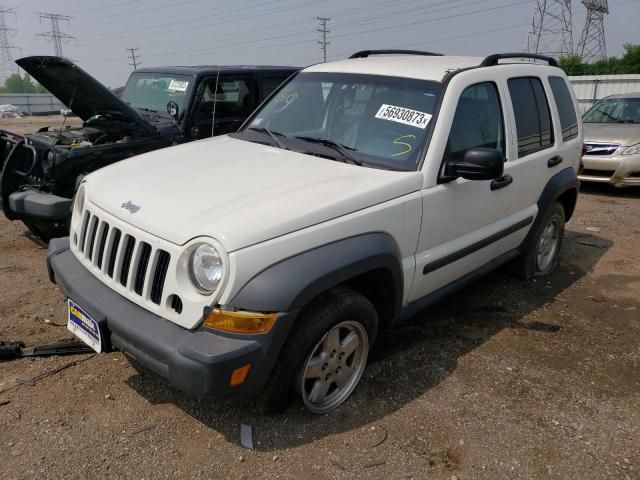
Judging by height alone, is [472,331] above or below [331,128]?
below

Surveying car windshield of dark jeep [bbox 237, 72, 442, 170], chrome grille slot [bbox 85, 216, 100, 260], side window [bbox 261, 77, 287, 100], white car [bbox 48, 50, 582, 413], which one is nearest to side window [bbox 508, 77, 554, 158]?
white car [bbox 48, 50, 582, 413]

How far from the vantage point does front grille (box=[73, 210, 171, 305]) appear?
8.37 ft

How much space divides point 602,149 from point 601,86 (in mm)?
17049

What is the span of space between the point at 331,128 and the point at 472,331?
1.80 meters

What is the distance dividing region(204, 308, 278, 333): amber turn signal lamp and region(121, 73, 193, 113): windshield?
4191 mm

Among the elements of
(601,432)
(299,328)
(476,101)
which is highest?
(476,101)

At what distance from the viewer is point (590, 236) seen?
6547mm

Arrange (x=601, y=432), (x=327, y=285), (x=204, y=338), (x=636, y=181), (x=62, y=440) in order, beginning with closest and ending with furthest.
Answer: (x=204, y=338)
(x=327, y=285)
(x=62, y=440)
(x=601, y=432)
(x=636, y=181)

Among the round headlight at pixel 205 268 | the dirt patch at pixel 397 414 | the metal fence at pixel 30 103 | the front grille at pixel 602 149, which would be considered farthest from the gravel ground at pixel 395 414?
the metal fence at pixel 30 103

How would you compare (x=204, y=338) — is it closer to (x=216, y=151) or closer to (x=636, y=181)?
(x=216, y=151)

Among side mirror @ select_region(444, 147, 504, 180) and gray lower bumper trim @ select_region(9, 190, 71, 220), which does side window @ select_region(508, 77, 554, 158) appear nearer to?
side mirror @ select_region(444, 147, 504, 180)

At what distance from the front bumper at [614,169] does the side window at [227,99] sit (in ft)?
A: 18.3

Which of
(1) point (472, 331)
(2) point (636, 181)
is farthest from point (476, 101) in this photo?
(2) point (636, 181)

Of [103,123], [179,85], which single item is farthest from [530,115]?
[103,123]
